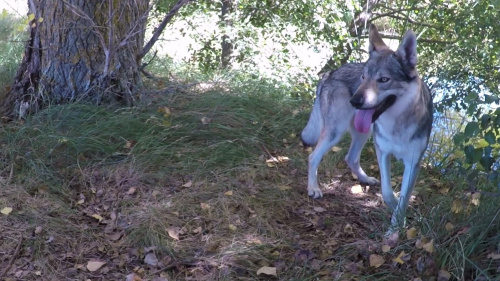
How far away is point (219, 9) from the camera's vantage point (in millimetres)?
9492

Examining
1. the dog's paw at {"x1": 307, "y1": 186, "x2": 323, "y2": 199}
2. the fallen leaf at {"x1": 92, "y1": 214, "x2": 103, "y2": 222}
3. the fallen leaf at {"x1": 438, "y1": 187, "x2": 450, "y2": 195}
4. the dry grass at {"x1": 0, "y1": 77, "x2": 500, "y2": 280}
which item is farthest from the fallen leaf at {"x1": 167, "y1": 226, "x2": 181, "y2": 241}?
the fallen leaf at {"x1": 438, "y1": 187, "x2": 450, "y2": 195}

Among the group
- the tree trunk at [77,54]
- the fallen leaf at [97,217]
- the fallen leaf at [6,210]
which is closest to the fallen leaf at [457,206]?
the fallen leaf at [97,217]

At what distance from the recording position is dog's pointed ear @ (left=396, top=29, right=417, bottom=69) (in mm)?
4426

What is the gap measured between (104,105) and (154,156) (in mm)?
1083

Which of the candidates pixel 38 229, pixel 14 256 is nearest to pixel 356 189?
pixel 38 229

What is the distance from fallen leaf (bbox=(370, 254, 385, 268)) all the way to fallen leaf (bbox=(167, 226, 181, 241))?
4.53 feet

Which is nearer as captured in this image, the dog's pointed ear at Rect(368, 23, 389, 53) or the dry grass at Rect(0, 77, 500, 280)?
the dry grass at Rect(0, 77, 500, 280)

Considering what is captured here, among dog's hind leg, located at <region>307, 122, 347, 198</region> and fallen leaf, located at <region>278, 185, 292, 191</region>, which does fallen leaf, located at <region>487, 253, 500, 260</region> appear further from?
fallen leaf, located at <region>278, 185, 292, 191</region>

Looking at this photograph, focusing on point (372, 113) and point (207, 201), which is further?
point (207, 201)

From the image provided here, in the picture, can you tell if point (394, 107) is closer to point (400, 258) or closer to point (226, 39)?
point (400, 258)

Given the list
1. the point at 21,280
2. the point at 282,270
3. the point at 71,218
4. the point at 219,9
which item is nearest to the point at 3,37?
the point at 219,9

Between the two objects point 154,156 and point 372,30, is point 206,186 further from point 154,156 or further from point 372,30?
point 372,30

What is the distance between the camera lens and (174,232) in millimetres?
4668

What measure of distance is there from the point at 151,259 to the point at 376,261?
1.48 meters
